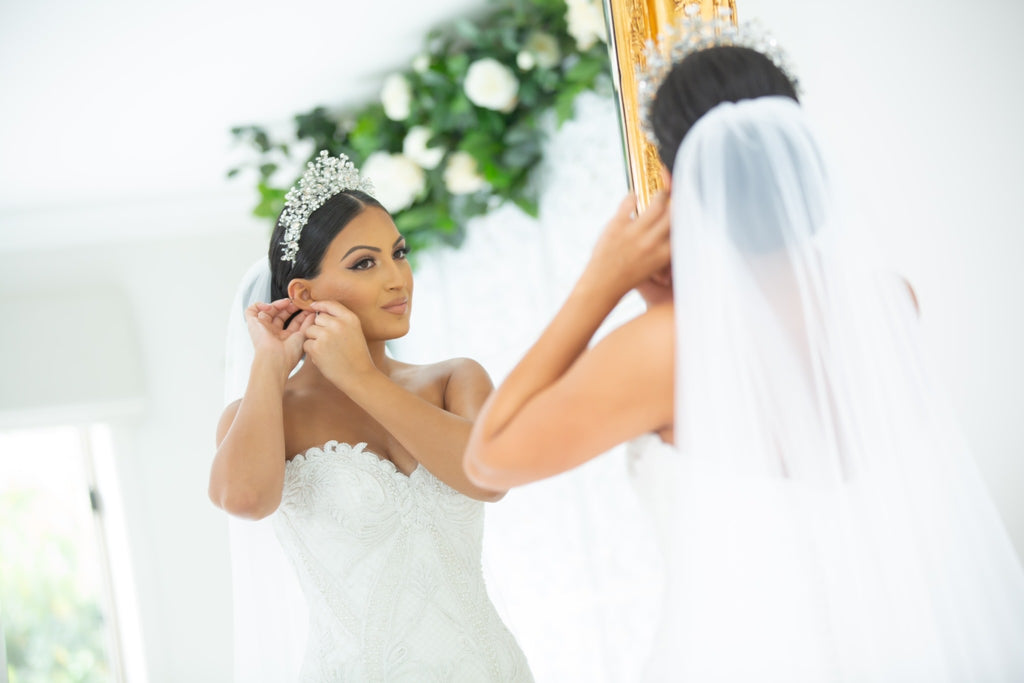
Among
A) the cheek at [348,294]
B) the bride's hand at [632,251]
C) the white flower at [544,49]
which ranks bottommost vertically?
the cheek at [348,294]

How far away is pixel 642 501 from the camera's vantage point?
1337mm

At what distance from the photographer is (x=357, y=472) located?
1812 mm

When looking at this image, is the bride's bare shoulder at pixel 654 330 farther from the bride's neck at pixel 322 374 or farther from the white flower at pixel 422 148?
the white flower at pixel 422 148

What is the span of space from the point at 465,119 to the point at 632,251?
1329mm

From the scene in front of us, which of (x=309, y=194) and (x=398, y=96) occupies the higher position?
(x=398, y=96)

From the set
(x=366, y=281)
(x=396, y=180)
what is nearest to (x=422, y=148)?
(x=396, y=180)

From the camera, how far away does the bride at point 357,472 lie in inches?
68.7

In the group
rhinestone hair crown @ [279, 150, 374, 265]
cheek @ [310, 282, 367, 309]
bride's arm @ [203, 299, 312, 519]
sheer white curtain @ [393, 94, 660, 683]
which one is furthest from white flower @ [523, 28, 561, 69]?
bride's arm @ [203, 299, 312, 519]

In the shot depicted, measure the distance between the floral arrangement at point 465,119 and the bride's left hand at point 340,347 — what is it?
810 mm

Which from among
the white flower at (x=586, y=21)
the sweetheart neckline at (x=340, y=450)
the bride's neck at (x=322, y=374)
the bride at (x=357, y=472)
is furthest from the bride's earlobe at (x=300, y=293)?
the white flower at (x=586, y=21)

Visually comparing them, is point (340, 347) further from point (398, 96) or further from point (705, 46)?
point (398, 96)

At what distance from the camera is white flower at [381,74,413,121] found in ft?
8.25

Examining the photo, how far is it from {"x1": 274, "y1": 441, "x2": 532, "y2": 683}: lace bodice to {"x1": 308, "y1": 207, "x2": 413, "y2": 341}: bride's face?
10.8 inches

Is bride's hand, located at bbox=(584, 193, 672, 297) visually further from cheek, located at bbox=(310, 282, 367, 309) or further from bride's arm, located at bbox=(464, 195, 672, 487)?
cheek, located at bbox=(310, 282, 367, 309)
